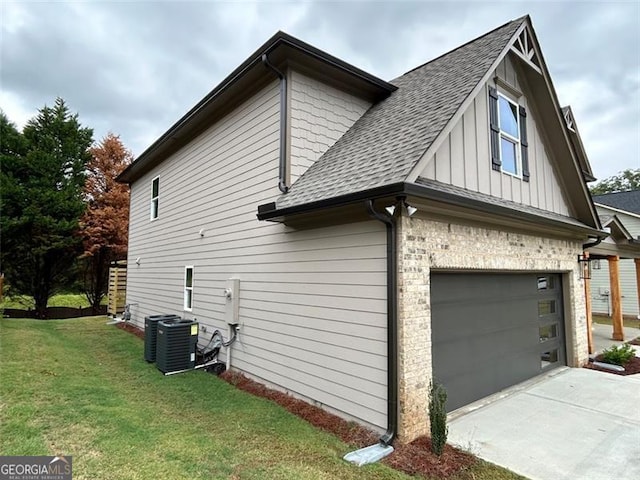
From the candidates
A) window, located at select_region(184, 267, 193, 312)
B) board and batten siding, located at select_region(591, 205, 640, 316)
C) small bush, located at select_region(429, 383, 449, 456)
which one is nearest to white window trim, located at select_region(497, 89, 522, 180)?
small bush, located at select_region(429, 383, 449, 456)

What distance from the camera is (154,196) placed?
40.3 ft

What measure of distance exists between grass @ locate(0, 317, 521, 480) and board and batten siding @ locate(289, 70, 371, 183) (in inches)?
145

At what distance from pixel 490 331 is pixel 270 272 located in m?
3.72

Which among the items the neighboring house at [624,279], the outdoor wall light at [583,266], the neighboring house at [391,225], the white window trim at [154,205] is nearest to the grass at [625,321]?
the neighboring house at [624,279]

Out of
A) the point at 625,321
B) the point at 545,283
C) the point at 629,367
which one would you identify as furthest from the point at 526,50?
the point at 625,321

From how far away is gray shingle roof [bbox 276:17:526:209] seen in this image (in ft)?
15.1

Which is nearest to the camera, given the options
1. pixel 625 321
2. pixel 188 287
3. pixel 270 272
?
pixel 270 272

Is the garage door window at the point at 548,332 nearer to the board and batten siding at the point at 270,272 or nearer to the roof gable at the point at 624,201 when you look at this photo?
the board and batten siding at the point at 270,272

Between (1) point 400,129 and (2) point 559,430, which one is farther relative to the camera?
(1) point 400,129

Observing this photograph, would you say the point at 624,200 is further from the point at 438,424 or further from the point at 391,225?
the point at 438,424

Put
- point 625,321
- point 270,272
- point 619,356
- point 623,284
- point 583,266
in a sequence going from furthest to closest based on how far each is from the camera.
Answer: point 623,284
point 625,321
point 583,266
point 619,356
point 270,272

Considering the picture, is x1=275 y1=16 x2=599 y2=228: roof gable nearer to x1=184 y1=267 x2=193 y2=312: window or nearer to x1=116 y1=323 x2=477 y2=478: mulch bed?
x1=116 y1=323 x2=477 y2=478: mulch bed

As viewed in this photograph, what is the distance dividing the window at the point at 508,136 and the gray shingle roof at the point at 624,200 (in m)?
16.7

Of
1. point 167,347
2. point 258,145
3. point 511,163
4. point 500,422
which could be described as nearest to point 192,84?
point 258,145
